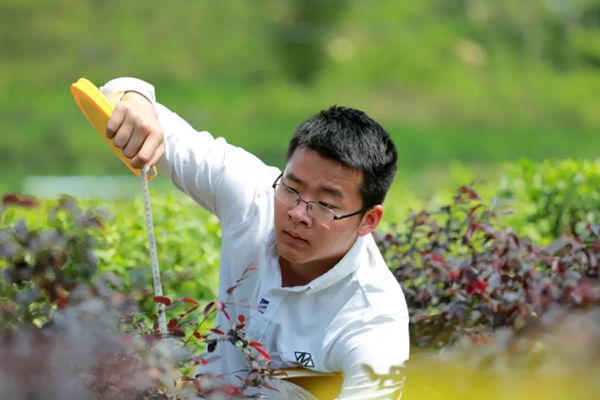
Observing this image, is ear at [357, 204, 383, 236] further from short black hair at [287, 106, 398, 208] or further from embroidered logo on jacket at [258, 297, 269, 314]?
embroidered logo on jacket at [258, 297, 269, 314]

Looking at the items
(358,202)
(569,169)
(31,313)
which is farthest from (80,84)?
(569,169)

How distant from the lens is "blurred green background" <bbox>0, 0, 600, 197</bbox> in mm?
12328

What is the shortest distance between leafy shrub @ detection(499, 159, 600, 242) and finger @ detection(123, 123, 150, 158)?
5.94 feet

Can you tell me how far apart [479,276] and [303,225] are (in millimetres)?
570

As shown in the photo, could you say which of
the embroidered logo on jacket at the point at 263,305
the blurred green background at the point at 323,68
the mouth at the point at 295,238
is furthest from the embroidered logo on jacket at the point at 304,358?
the blurred green background at the point at 323,68

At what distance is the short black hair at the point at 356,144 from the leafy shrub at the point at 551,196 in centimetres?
137

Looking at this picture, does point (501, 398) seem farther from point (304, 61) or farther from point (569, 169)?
point (304, 61)

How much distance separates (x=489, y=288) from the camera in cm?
273

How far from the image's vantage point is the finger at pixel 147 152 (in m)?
2.44

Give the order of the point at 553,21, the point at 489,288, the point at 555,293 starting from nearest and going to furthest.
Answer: the point at 555,293 → the point at 489,288 → the point at 553,21

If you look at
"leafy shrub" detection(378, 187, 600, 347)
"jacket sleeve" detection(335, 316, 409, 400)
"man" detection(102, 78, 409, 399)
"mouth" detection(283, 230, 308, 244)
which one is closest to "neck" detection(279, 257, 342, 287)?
"man" detection(102, 78, 409, 399)

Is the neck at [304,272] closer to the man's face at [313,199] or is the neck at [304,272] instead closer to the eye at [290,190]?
the man's face at [313,199]

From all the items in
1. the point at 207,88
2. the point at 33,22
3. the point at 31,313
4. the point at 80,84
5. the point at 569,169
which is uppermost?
the point at 33,22

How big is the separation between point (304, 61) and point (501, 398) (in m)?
12.7
